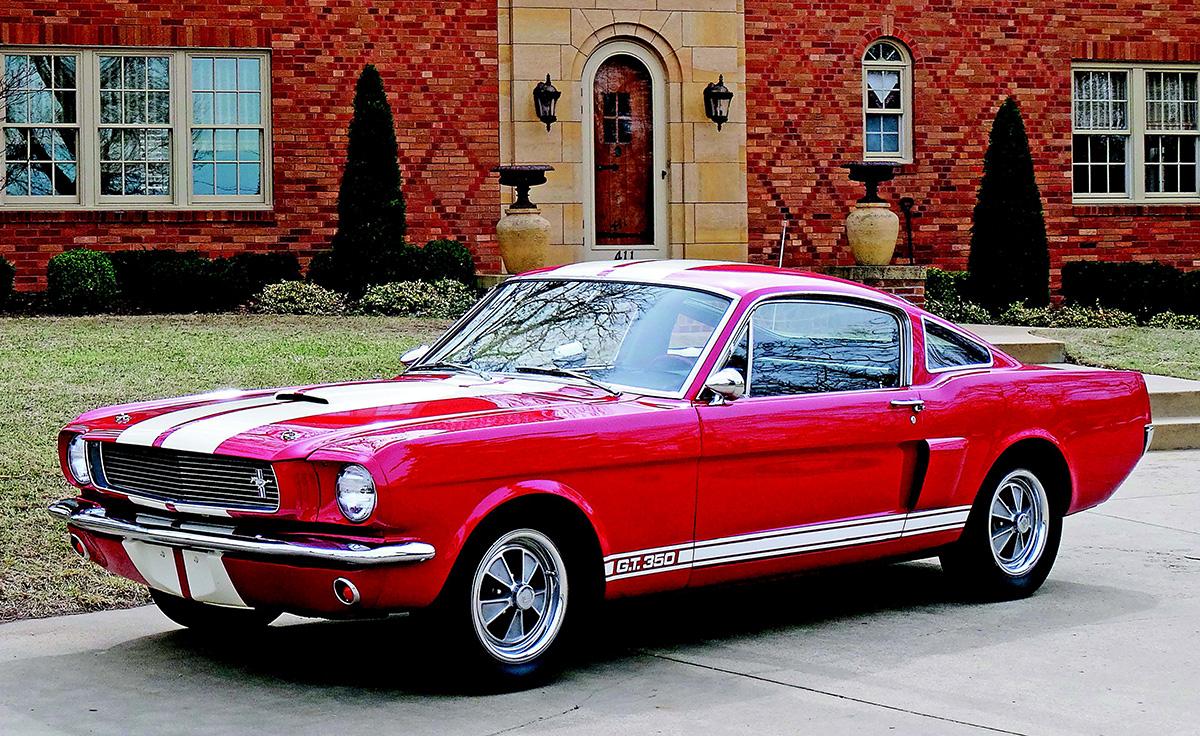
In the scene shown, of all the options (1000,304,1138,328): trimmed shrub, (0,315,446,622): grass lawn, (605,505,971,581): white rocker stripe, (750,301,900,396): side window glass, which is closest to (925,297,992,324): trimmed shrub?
(1000,304,1138,328): trimmed shrub

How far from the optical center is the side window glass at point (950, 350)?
7.31 meters

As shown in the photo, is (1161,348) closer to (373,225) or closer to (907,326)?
(373,225)

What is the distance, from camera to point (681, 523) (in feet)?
20.0

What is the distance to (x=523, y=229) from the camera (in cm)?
1650

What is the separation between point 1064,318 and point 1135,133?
15.6 feet

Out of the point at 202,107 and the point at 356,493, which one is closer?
the point at 356,493

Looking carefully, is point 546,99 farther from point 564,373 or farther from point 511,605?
point 511,605

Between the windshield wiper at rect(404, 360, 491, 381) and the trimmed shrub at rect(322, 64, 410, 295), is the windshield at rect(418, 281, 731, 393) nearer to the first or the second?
the windshield wiper at rect(404, 360, 491, 381)

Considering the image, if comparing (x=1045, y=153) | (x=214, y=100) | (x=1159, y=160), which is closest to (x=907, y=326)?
(x=214, y=100)

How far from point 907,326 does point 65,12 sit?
14986 millimetres

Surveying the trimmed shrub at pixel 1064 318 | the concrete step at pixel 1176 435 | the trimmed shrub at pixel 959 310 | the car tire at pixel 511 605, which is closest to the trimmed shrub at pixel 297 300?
the trimmed shrub at pixel 959 310

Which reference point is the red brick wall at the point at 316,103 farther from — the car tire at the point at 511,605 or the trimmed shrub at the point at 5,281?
the car tire at the point at 511,605

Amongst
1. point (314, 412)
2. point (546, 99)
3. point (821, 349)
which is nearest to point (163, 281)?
point (546, 99)

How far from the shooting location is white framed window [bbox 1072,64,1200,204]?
904 inches
